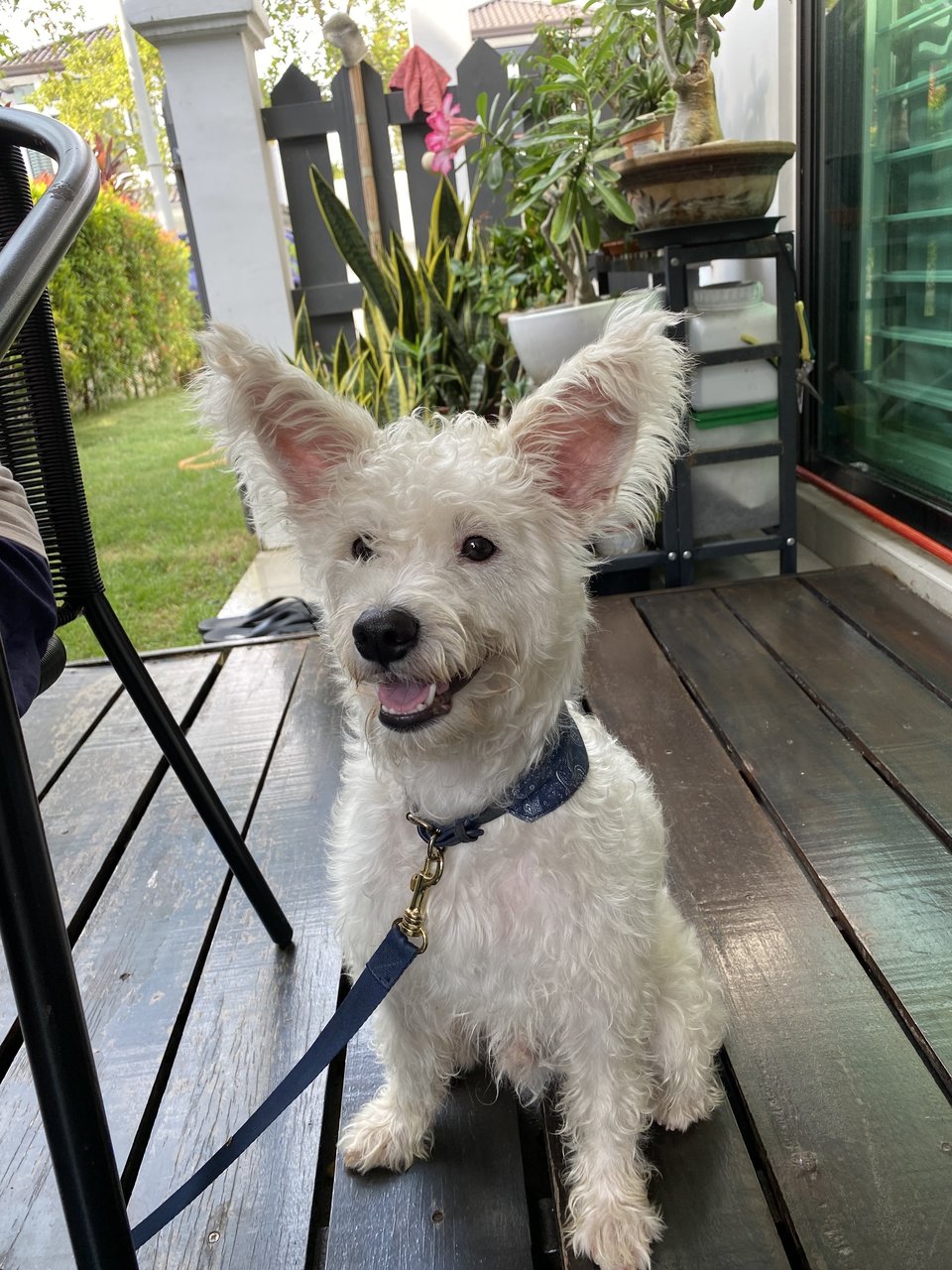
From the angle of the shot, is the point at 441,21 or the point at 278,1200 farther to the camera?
the point at 441,21

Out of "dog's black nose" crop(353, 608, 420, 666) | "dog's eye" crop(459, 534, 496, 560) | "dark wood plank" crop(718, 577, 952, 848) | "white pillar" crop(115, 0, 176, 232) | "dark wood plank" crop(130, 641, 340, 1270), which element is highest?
"white pillar" crop(115, 0, 176, 232)

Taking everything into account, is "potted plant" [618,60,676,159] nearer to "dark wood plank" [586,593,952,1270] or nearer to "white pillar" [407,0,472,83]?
"dark wood plank" [586,593,952,1270]

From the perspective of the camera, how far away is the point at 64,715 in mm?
3029

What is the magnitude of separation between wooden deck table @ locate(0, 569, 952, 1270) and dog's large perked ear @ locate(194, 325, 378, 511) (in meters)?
0.99

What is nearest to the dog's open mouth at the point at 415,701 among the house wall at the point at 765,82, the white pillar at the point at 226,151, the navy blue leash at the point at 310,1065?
the navy blue leash at the point at 310,1065

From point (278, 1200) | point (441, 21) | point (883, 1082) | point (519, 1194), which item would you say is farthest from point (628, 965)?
point (441, 21)

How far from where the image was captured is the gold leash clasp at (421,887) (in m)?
1.27

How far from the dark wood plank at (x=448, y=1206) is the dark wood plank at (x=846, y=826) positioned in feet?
2.20

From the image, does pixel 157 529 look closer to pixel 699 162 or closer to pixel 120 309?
pixel 120 309

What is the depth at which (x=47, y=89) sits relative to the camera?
6.02 meters

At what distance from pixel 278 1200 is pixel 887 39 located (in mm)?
3834

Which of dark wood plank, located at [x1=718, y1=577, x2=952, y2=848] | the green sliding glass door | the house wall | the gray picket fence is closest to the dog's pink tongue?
dark wood plank, located at [x1=718, y1=577, x2=952, y2=848]

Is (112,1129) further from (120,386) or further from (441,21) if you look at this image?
(441,21)

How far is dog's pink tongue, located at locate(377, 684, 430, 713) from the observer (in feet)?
3.95
